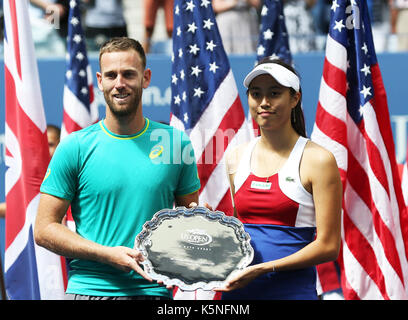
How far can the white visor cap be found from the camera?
309 centimetres

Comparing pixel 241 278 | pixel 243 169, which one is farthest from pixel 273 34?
pixel 241 278

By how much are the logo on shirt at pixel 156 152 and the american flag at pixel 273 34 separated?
90.2 inches

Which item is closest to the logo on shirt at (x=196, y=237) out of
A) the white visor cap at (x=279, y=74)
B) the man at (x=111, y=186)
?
the man at (x=111, y=186)

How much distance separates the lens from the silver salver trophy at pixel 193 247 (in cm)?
292

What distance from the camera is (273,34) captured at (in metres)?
5.24

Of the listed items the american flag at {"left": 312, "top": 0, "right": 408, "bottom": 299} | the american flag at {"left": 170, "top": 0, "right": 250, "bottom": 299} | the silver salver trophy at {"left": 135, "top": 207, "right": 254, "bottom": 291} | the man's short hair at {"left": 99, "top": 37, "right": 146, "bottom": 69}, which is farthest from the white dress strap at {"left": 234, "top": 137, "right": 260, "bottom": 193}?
the american flag at {"left": 170, "top": 0, "right": 250, "bottom": 299}

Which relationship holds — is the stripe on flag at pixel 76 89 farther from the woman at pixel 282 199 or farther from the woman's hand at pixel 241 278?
the woman's hand at pixel 241 278

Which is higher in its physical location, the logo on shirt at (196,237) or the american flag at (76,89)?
the american flag at (76,89)

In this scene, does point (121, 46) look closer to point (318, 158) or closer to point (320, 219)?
point (318, 158)

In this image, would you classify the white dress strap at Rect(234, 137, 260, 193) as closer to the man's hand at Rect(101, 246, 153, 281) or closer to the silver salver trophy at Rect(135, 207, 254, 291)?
the silver salver trophy at Rect(135, 207, 254, 291)

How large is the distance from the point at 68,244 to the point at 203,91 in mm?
2272

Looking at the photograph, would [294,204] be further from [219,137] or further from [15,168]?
[15,168]
